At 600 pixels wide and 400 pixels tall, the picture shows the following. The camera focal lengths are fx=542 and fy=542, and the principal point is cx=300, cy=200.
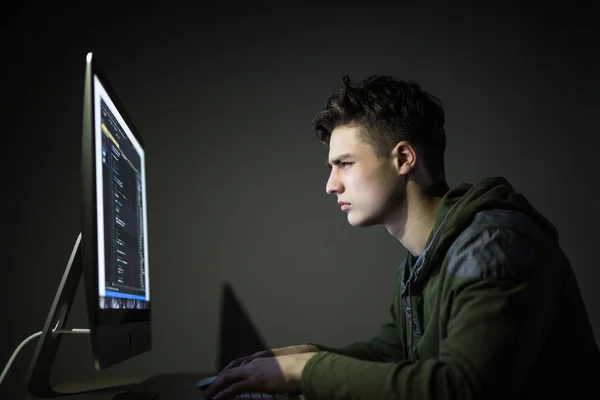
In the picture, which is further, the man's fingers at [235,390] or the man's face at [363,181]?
the man's face at [363,181]

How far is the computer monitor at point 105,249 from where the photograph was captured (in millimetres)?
875

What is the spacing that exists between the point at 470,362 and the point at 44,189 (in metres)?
1.52

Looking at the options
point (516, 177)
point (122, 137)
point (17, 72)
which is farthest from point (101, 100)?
point (516, 177)

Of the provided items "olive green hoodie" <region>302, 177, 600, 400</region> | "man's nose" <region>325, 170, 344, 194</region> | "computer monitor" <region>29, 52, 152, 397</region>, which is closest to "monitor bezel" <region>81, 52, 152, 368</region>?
"computer monitor" <region>29, 52, 152, 397</region>

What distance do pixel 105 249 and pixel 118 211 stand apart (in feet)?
0.49

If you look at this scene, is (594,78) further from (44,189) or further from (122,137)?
(44,189)

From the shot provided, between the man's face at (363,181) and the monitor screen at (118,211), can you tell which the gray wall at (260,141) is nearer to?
the monitor screen at (118,211)

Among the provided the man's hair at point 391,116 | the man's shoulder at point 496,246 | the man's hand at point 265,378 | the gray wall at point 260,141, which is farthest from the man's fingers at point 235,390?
the gray wall at point 260,141

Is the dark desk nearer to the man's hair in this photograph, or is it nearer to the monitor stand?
the monitor stand

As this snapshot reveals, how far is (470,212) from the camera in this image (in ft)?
3.41

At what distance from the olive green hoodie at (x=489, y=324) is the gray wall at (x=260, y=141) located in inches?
30.9

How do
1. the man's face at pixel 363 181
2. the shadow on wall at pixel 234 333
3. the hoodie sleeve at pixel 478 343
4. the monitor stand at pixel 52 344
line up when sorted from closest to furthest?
the hoodie sleeve at pixel 478 343 < the monitor stand at pixel 52 344 < the man's face at pixel 363 181 < the shadow on wall at pixel 234 333

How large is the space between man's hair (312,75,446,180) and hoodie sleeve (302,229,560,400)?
411 millimetres

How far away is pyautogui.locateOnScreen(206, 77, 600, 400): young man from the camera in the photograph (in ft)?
2.85
